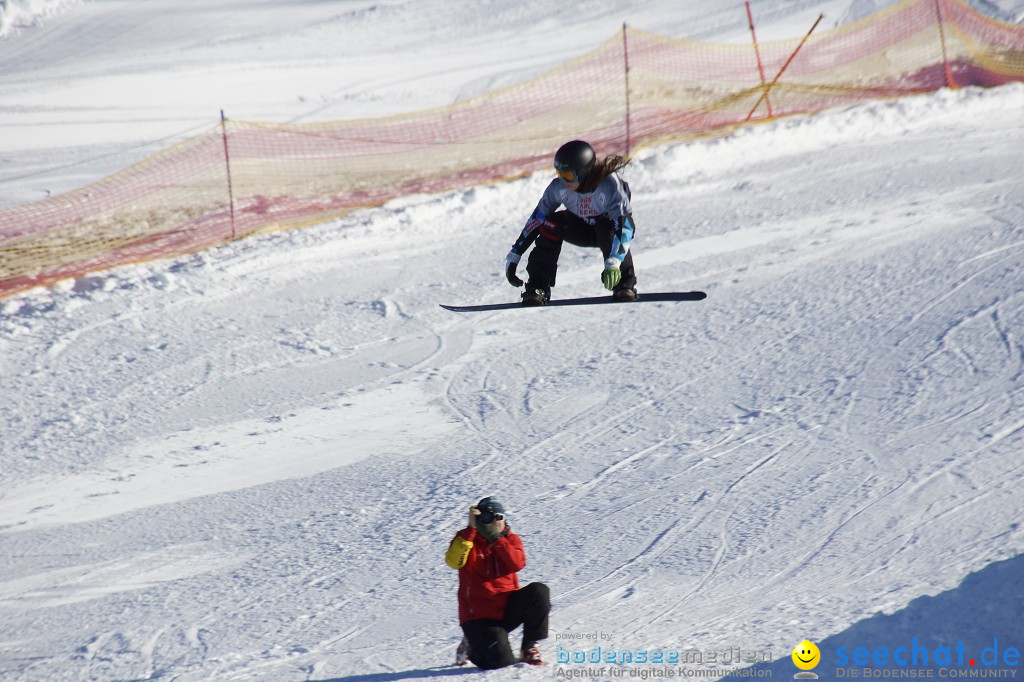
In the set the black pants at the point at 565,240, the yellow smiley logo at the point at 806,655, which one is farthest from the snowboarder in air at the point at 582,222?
the yellow smiley logo at the point at 806,655

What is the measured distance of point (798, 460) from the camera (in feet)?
26.3

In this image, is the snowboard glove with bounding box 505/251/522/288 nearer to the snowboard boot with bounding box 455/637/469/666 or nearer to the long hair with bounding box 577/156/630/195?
the long hair with bounding box 577/156/630/195

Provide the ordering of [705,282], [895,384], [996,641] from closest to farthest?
[996,641] → [895,384] → [705,282]

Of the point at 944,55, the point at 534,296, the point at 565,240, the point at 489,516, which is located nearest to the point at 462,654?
the point at 489,516

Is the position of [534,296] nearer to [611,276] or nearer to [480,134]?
[611,276]

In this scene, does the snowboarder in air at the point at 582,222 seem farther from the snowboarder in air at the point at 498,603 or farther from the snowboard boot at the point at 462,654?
the snowboard boot at the point at 462,654

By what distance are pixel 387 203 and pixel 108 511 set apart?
6.09 m

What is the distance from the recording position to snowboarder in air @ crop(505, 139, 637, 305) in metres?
5.91

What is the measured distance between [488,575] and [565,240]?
7.24 ft

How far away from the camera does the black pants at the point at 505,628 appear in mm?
5633

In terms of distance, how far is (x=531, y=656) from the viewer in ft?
18.7

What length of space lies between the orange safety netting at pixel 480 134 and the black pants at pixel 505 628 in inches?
314

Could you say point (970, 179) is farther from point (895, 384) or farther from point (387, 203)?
point (387, 203)

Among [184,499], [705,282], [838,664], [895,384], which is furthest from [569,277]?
[838,664]
